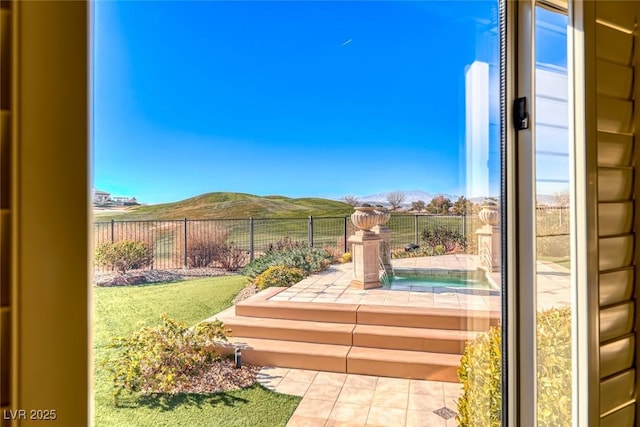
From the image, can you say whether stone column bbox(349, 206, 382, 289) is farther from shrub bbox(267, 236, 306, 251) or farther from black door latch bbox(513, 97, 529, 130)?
black door latch bbox(513, 97, 529, 130)

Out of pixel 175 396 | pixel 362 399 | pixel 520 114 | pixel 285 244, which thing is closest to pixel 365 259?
pixel 285 244

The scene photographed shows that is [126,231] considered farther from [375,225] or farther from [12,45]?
[375,225]

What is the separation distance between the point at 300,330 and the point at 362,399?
0.72m

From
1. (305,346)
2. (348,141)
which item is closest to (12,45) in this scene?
(305,346)

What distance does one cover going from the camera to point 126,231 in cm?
120

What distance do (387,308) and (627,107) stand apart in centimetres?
197

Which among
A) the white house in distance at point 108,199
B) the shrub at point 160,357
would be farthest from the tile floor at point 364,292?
the white house in distance at point 108,199

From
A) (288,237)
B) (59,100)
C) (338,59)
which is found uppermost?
(338,59)

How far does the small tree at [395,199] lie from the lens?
2.62m

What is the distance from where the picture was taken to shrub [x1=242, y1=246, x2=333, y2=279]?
6.99 feet

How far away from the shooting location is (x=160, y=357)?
1401 millimetres

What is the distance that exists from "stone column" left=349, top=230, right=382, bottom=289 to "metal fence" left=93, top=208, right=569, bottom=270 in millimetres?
91

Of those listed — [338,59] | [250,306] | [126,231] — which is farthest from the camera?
[338,59]

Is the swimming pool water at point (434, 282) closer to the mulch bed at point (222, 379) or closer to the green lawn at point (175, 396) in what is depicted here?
the green lawn at point (175, 396)
